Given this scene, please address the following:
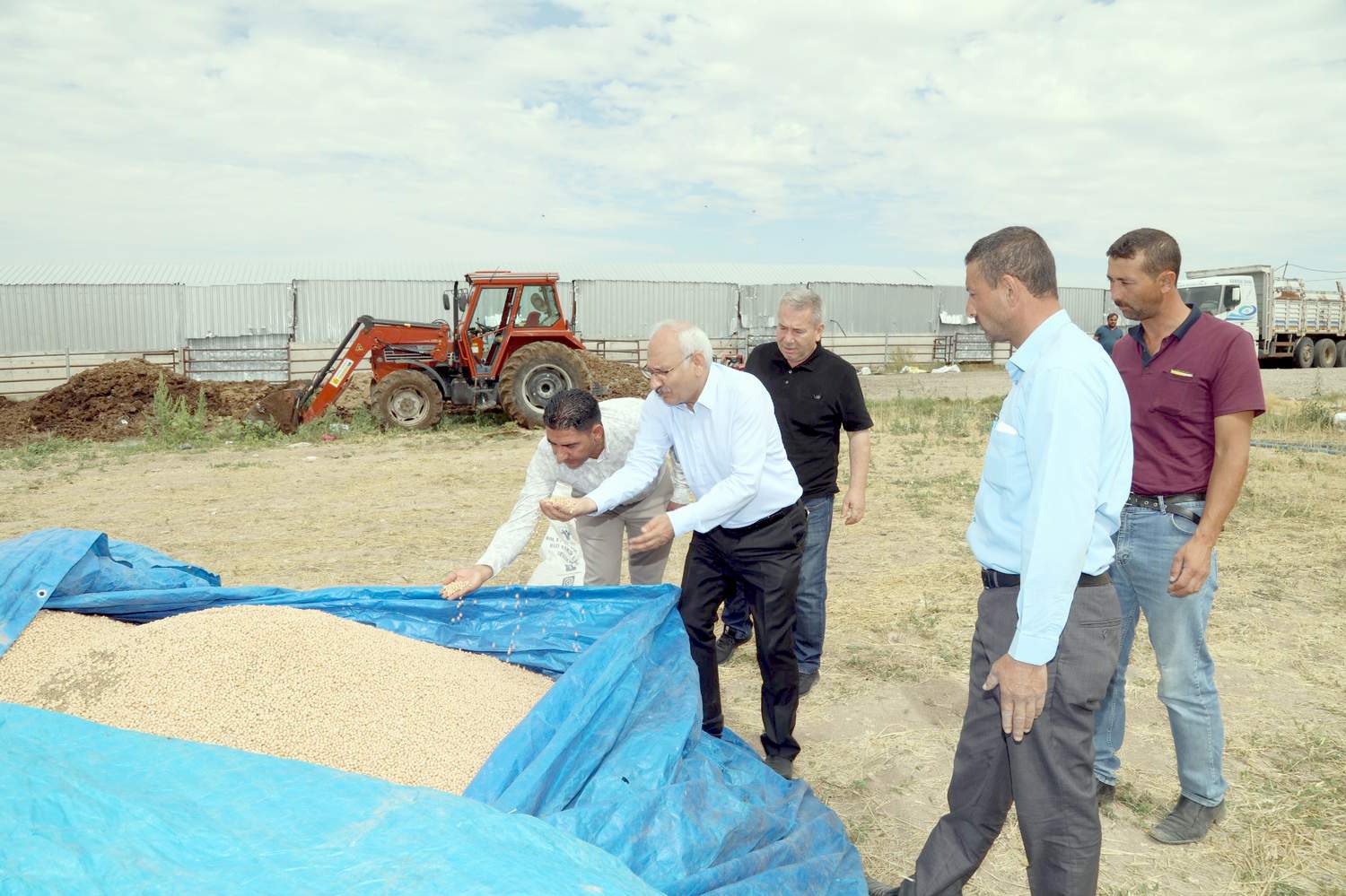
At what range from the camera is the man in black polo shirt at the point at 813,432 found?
13.2 ft

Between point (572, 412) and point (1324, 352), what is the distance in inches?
1084

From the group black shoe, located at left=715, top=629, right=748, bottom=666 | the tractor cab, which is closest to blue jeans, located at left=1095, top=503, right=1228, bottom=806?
black shoe, located at left=715, top=629, right=748, bottom=666

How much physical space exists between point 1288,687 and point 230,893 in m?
4.20

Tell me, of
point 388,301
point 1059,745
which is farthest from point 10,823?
point 388,301

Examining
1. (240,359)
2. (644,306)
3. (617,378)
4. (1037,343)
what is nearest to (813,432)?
(1037,343)

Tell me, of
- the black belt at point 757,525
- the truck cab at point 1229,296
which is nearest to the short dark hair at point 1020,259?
the black belt at point 757,525

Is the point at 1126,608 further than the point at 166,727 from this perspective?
Yes

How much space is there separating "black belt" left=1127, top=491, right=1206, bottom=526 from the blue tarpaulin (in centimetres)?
133

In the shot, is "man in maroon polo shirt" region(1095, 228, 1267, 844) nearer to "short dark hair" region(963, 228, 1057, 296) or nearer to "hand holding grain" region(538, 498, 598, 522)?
"short dark hair" region(963, 228, 1057, 296)

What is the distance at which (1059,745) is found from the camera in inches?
82.0

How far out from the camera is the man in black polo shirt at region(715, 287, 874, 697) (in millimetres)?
4020

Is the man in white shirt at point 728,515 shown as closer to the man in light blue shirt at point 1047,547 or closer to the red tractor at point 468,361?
the man in light blue shirt at point 1047,547

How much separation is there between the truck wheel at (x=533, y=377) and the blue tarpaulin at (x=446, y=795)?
28.5 feet

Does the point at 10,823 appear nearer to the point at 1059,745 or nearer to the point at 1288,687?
the point at 1059,745
